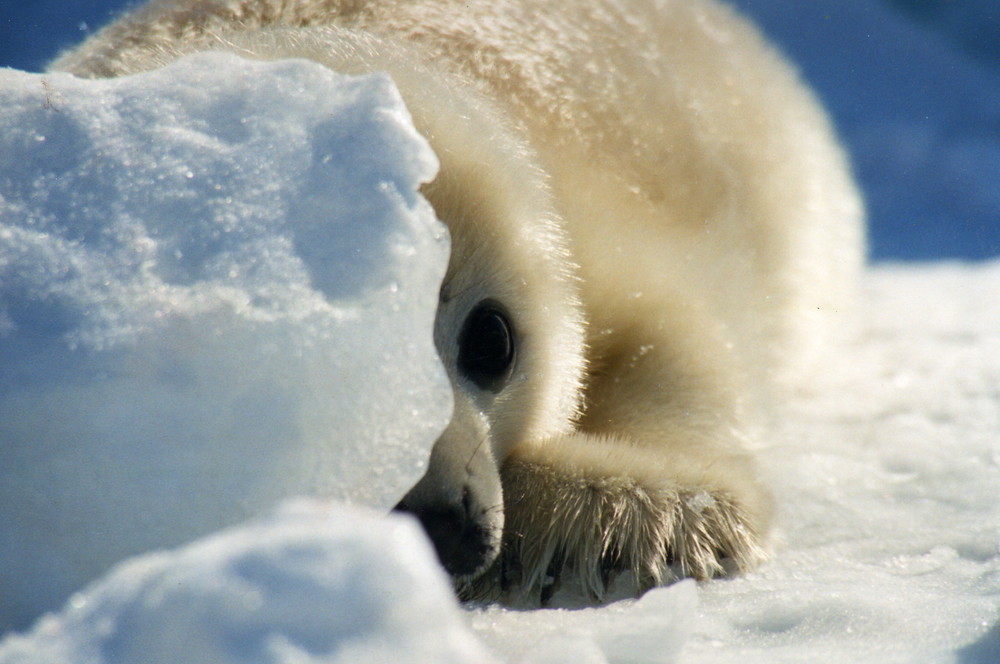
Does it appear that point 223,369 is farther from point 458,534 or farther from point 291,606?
point 458,534

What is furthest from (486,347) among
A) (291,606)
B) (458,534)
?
(291,606)

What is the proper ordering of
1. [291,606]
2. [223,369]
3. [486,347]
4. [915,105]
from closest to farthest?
[291,606] → [223,369] → [486,347] → [915,105]

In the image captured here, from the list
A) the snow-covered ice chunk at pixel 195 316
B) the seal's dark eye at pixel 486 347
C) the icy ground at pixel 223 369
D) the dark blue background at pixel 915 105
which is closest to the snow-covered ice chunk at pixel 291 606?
the icy ground at pixel 223 369

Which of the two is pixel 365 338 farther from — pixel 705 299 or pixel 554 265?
A: pixel 705 299

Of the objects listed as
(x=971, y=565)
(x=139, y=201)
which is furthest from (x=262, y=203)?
(x=971, y=565)

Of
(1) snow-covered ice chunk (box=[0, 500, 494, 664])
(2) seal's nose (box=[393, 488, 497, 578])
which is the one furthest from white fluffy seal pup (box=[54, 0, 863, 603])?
(1) snow-covered ice chunk (box=[0, 500, 494, 664])

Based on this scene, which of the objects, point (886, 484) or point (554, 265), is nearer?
point (554, 265)

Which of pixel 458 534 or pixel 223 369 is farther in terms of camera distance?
pixel 458 534
